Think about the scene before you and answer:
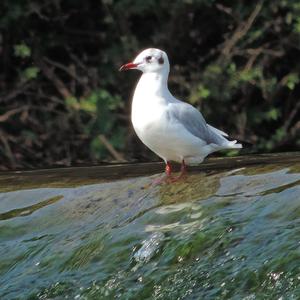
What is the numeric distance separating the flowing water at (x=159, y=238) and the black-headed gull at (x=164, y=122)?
0.15 m

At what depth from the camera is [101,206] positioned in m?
5.61

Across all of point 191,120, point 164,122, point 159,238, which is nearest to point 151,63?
point 191,120

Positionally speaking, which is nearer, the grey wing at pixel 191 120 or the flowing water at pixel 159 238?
the flowing water at pixel 159 238

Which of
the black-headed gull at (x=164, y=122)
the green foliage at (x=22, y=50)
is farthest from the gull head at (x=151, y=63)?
the green foliage at (x=22, y=50)

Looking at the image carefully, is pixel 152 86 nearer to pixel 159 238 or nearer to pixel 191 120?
pixel 191 120

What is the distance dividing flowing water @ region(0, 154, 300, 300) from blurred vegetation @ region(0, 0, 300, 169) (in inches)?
143

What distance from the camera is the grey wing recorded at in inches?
230

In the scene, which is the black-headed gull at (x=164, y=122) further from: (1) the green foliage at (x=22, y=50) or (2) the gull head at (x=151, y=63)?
(1) the green foliage at (x=22, y=50)

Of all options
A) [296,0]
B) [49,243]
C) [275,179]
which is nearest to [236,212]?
[275,179]

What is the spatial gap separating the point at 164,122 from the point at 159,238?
2.82 ft

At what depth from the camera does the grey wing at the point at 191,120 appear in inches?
230

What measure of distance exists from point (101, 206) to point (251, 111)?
4462 mm

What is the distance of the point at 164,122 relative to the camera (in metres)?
5.72

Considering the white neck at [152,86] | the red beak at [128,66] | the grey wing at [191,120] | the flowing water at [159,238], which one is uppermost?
the red beak at [128,66]
